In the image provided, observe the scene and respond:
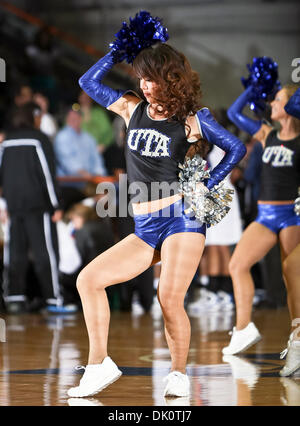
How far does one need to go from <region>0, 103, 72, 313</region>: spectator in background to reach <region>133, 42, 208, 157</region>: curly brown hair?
14.3 feet

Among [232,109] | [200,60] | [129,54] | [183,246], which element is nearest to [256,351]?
[232,109]

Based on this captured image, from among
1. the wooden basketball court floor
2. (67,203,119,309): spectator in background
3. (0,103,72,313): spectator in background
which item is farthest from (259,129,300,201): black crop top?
(67,203,119,309): spectator in background

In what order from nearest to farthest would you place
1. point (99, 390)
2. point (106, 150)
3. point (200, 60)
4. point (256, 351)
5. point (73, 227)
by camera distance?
1. point (99, 390)
2. point (256, 351)
3. point (73, 227)
4. point (106, 150)
5. point (200, 60)

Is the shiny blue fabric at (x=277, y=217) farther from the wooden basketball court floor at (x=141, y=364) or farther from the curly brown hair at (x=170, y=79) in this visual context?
the curly brown hair at (x=170, y=79)

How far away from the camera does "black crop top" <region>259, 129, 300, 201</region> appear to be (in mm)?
6488

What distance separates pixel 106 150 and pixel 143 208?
6.77 metres

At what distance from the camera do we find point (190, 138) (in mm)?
4668

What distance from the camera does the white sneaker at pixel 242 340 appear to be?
6289 millimetres

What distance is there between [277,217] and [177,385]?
7.09 ft

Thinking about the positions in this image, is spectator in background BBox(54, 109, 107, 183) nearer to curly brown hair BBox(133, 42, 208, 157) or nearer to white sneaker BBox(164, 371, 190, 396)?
curly brown hair BBox(133, 42, 208, 157)

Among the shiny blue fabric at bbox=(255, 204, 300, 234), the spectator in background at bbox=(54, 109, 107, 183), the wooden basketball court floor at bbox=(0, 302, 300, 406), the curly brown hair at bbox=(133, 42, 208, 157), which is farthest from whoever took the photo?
the spectator in background at bbox=(54, 109, 107, 183)

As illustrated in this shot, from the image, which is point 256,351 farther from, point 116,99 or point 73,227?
point 73,227

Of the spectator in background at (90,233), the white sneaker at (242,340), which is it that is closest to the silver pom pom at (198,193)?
the white sneaker at (242,340)

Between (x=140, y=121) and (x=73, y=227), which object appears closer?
(x=140, y=121)
